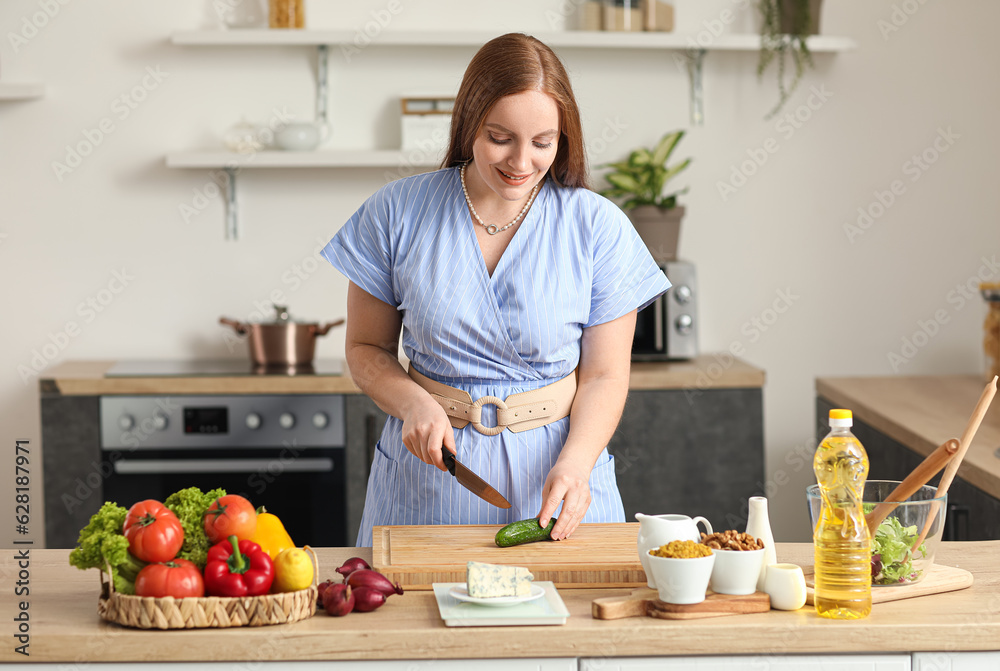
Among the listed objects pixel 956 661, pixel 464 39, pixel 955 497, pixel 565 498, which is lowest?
pixel 955 497

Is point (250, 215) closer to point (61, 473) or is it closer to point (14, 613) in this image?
point (61, 473)

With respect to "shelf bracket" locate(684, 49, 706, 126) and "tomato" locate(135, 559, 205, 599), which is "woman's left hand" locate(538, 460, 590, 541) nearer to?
"tomato" locate(135, 559, 205, 599)

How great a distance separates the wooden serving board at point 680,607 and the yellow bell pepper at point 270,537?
1.20 feet

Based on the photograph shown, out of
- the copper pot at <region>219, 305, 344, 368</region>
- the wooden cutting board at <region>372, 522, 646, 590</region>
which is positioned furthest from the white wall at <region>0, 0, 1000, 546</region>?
the wooden cutting board at <region>372, 522, 646, 590</region>

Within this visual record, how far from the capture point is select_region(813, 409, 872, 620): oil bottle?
109 centimetres

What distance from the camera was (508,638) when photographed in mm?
1056

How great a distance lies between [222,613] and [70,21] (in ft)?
8.68

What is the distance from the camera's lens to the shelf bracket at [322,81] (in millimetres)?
3131

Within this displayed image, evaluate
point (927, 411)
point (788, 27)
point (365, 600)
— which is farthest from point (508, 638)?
point (788, 27)

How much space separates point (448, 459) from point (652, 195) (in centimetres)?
184

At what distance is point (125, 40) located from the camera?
3.12 m

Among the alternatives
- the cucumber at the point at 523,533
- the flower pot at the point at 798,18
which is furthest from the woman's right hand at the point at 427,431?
the flower pot at the point at 798,18

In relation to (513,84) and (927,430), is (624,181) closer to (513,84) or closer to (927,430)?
(927,430)

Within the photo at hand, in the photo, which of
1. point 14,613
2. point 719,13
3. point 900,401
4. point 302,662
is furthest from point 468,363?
point 719,13
